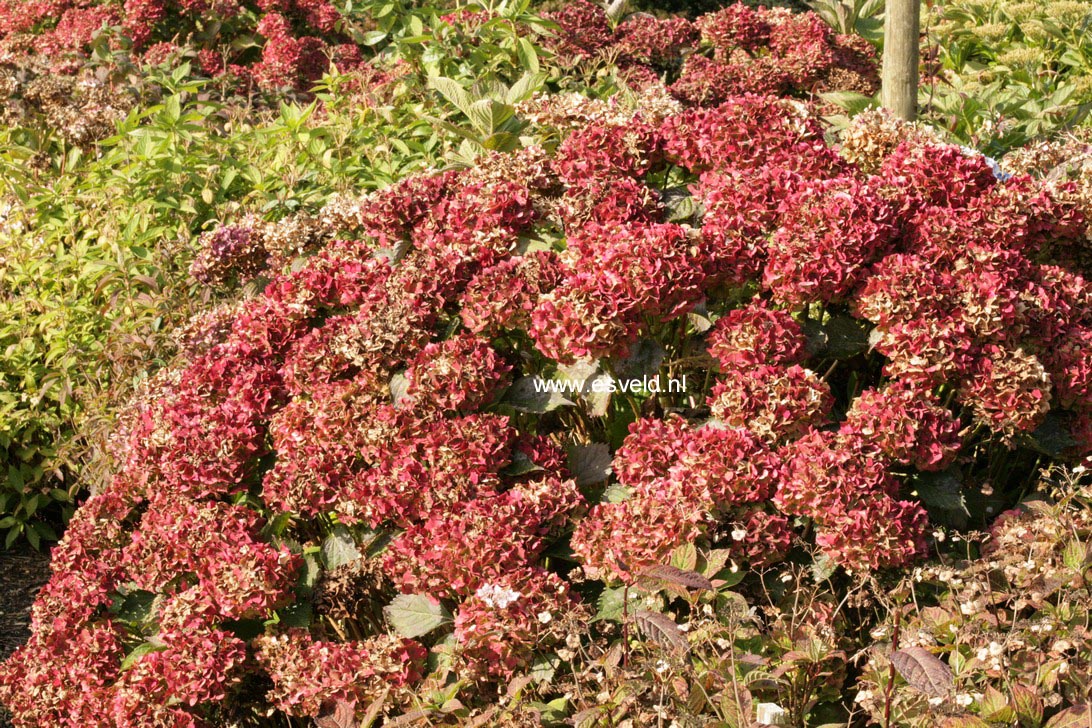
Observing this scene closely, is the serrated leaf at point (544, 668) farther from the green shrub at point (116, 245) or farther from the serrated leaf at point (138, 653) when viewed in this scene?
the green shrub at point (116, 245)

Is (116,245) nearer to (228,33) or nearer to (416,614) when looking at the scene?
(416,614)

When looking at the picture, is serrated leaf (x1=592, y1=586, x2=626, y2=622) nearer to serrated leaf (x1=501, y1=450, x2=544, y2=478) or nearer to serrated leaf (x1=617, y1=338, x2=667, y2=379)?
serrated leaf (x1=501, y1=450, x2=544, y2=478)

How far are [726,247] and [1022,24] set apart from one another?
4858 mm

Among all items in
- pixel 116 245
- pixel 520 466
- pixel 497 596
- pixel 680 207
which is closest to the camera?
pixel 497 596

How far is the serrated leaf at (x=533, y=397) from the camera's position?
2848 millimetres

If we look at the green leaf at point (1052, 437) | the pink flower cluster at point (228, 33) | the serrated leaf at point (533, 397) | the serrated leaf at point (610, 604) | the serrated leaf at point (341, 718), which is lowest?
the pink flower cluster at point (228, 33)

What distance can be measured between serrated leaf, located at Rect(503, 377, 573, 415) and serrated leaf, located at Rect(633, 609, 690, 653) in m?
0.68

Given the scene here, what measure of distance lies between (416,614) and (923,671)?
119 cm

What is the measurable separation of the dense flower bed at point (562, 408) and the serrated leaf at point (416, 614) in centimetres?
4

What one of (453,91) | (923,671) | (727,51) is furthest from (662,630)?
(727,51)

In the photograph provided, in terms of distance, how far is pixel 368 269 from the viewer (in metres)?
3.07

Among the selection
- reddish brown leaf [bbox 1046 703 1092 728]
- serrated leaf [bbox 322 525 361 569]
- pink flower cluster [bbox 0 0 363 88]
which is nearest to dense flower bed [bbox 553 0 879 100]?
pink flower cluster [bbox 0 0 363 88]

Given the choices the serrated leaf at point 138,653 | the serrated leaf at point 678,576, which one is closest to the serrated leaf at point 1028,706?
the serrated leaf at point 678,576

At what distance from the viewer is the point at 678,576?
227 centimetres
